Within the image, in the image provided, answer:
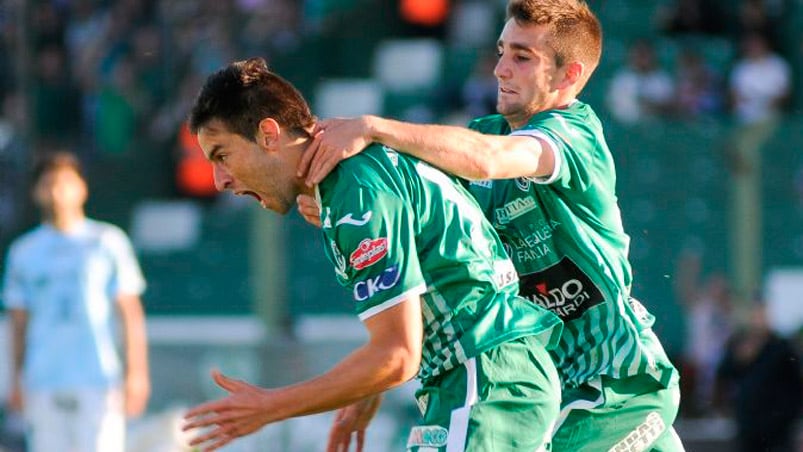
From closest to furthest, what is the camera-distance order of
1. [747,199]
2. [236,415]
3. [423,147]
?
[236,415]
[423,147]
[747,199]

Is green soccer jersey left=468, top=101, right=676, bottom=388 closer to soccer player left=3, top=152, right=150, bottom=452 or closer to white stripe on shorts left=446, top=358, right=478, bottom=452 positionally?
white stripe on shorts left=446, top=358, right=478, bottom=452

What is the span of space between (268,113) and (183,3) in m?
12.2

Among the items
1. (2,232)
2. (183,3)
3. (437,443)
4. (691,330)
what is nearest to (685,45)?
(691,330)

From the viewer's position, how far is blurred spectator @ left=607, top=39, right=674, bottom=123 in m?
15.1

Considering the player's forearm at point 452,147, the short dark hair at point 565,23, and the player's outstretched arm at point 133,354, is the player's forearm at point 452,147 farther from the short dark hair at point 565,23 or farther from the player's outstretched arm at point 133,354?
the player's outstretched arm at point 133,354

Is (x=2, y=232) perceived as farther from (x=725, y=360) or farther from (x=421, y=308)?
(x=421, y=308)

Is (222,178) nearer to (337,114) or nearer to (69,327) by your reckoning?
(69,327)

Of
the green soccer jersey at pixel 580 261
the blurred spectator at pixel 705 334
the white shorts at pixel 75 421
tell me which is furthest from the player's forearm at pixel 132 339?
the blurred spectator at pixel 705 334

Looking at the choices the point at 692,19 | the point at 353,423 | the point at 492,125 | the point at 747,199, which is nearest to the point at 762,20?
the point at 692,19

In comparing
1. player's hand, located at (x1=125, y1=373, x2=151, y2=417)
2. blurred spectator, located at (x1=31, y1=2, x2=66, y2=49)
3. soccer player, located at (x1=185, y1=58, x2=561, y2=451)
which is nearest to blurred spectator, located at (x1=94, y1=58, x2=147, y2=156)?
blurred spectator, located at (x1=31, y1=2, x2=66, y2=49)

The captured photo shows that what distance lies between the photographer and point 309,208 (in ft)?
17.3

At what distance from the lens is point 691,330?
1396 cm

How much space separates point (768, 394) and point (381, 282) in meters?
8.49

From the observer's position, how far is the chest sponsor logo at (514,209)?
5.69 m
